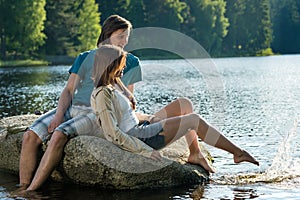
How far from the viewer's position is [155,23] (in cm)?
8944

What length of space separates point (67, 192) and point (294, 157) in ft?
13.1

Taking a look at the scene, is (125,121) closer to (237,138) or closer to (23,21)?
(237,138)

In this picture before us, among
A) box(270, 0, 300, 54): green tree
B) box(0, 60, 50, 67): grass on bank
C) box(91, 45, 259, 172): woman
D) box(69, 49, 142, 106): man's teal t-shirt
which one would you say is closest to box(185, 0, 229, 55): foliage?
box(270, 0, 300, 54): green tree

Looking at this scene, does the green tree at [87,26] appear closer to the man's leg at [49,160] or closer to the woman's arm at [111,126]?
the man's leg at [49,160]

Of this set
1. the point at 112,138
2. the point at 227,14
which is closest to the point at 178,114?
the point at 112,138

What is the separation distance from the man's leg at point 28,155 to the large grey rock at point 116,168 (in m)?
0.39

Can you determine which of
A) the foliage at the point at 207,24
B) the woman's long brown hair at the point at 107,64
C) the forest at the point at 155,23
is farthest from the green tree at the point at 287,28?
the woman's long brown hair at the point at 107,64

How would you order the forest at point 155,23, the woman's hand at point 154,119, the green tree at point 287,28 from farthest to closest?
the green tree at point 287,28
the forest at point 155,23
the woman's hand at point 154,119

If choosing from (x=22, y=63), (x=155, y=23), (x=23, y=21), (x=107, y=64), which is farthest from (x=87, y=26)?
(x=107, y=64)

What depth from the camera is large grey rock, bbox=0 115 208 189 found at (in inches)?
315

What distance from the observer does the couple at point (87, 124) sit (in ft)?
25.6

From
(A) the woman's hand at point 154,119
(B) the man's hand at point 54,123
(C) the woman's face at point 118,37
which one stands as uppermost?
(C) the woman's face at point 118,37

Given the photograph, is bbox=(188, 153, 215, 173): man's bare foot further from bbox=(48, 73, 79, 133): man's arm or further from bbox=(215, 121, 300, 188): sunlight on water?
bbox=(48, 73, 79, 133): man's arm

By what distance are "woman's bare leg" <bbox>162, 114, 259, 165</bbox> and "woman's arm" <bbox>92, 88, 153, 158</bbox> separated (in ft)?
1.17
